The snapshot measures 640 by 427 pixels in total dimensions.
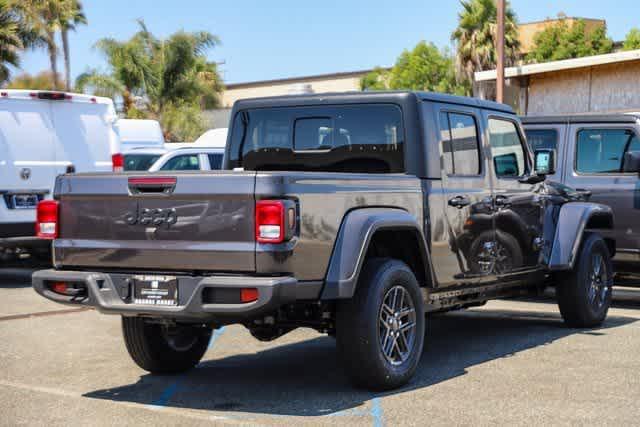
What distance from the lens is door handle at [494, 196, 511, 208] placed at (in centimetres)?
872

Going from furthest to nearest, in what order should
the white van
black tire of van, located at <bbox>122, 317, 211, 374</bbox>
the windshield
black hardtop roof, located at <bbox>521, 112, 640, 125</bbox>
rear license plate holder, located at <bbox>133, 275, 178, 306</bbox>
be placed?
the windshield
the white van
black hardtop roof, located at <bbox>521, 112, 640, 125</bbox>
black tire of van, located at <bbox>122, 317, 211, 374</bbox>
rear license plate holder, located at <bbox>133, 275, 178, 306</bbox>

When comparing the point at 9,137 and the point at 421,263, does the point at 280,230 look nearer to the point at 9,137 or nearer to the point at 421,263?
the point at 421,263

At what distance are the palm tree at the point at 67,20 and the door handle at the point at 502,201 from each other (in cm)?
4821

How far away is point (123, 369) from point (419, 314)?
90.3 inches

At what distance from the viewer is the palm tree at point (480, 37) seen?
164 feet

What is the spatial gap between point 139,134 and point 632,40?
4050 cm

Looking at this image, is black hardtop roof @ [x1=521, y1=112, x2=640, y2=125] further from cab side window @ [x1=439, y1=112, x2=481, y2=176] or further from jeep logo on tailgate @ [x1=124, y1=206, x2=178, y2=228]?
jeep logo on tailgate @ [x1=124, y1=206, x2=178, y2=228]

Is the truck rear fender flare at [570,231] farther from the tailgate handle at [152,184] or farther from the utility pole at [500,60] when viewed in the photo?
the utility pole at [500,60]

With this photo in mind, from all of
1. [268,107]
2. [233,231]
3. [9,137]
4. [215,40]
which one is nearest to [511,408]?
[233,231]

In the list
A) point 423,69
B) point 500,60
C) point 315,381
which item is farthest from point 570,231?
point 423,69

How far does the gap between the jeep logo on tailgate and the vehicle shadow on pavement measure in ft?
3.77

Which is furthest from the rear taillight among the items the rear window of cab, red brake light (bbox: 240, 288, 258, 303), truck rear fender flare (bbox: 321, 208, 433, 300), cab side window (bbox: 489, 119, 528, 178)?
cab side window (bbox: 489, 119, 528, 178)

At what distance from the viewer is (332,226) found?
21.8 feet

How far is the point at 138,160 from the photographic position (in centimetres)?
1944
